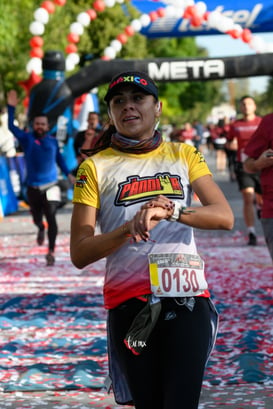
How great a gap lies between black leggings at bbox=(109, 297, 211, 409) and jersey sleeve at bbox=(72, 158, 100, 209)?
1.38 ft

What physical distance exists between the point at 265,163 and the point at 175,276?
3.30m

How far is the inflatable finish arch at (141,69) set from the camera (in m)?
18.0

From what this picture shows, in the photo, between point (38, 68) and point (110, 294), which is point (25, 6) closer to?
point (38, 68)

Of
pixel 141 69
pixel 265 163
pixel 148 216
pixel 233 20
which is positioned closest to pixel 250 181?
pixel 265 163

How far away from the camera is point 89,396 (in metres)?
5.60

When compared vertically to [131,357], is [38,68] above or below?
above

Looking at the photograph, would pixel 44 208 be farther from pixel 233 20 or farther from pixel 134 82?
Result: pixel 233 20

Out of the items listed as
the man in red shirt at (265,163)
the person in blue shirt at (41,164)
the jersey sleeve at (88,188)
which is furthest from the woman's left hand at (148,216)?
the person in blue shirt at (41,164)

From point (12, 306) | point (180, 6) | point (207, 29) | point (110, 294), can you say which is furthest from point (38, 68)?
point (110, 294)

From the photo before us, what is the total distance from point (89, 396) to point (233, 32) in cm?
1593

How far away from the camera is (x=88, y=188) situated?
361 centimetres

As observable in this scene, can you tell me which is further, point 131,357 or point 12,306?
point 12,306

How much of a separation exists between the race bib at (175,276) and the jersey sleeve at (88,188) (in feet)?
1.06

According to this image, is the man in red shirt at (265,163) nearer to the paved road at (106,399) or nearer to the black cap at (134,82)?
the paved road at (106,399)
